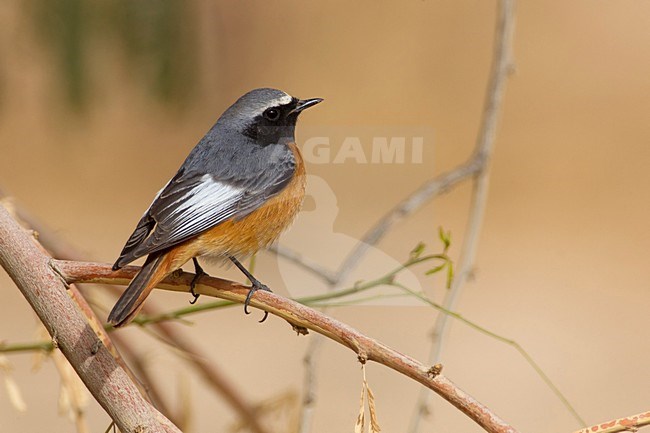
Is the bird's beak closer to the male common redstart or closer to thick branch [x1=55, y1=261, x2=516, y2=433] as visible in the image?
the male common redstart

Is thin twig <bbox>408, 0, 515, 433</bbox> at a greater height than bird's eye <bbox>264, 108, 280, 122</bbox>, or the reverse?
thin twig <bbox>408, 0, 515, 433</bbox>

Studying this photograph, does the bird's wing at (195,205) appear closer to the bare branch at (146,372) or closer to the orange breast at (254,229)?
the orange breast at (254,229)

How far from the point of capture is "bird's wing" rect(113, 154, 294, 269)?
1.69 meters

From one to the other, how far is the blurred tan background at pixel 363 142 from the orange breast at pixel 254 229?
0.67 ft

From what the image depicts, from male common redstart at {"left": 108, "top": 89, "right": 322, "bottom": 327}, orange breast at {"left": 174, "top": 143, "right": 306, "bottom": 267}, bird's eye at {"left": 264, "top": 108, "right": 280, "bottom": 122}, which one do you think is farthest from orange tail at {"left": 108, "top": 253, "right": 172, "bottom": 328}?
bird's eye at {"left": 264, "top": 108, "right": 280, "bottom": 122}

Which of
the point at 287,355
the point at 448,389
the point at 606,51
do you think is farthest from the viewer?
the point at 606,51

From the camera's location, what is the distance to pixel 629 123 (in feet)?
24.3

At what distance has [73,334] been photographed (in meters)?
1.39

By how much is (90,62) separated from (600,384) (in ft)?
13.0

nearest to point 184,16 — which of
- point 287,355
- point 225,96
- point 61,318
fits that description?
point 61,318

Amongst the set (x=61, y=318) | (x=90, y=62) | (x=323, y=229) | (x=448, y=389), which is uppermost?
(x=323, y=229)

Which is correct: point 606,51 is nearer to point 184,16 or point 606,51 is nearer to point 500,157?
point 500,157

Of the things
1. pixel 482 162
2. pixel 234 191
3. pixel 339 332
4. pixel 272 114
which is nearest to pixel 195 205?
pixel 234 191

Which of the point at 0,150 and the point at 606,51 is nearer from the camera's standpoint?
the point at 606,51
